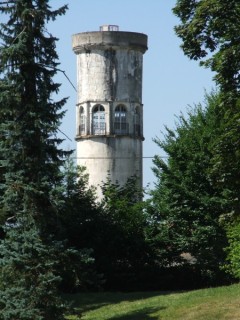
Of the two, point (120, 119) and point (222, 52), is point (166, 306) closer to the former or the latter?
point (222, 52)

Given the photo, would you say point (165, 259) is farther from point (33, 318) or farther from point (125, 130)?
point (125, 130)

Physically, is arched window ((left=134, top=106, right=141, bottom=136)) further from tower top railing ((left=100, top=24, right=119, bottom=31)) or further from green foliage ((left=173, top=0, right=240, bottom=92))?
green foliage ((left=173, top=0, right=240, bottom=92))

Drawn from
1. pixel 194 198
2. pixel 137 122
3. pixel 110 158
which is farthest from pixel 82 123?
pixel 194 198

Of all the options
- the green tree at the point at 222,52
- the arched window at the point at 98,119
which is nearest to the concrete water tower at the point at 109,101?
the arched window at the point at 98,119

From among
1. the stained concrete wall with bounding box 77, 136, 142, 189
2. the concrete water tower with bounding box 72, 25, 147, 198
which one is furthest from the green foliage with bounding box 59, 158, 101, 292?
the concrete water tower with bounding box 72, 25, 147, 198

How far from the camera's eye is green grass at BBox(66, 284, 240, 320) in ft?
90.3

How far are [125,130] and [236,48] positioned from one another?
119 ft

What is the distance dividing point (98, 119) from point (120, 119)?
147 cm

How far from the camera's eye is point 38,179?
2606 centimetres

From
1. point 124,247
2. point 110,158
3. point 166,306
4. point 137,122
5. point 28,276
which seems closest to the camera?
point 28,276

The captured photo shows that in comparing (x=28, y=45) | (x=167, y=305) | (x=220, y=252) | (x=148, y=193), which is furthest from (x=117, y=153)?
(x=28, y=45)

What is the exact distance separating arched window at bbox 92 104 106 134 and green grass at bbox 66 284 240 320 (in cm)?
2646

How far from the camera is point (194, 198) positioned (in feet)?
125

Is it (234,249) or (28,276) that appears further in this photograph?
(234,249)
